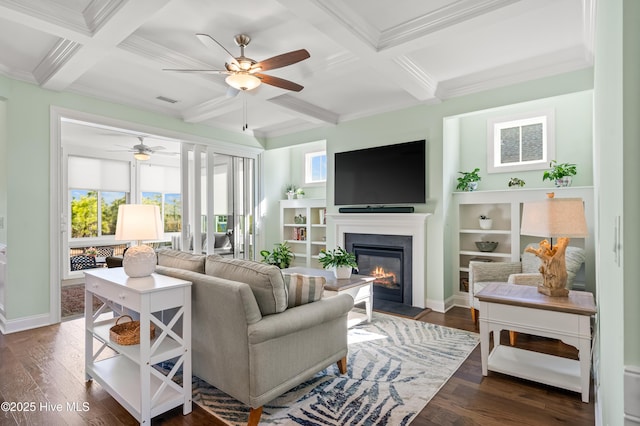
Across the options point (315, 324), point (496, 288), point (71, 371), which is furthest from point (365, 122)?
point (71, 371)

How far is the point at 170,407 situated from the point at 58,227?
301 cm

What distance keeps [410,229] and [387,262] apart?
62cm

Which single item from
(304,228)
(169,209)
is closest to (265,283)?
(304,228)

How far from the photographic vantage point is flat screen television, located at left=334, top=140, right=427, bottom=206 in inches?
177

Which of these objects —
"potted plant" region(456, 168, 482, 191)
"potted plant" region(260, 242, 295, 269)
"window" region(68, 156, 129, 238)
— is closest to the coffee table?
"potted plant" region(260, 242, 295, 269)

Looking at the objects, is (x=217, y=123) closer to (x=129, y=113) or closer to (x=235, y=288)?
(x=129, y=113)

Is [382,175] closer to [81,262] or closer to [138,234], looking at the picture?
[138,234]

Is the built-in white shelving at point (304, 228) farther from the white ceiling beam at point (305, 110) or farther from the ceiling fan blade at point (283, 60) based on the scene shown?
the ceiling fan blade at point (283, 60)

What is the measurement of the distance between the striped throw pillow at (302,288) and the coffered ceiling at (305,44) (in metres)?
1.85

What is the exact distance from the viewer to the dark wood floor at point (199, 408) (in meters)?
2.06

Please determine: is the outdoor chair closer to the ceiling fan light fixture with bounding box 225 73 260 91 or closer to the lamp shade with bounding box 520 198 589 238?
the ceiling fan light fixture with bounding box 225 73 260 91

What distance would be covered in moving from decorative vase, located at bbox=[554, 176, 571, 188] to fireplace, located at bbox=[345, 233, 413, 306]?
175 cm

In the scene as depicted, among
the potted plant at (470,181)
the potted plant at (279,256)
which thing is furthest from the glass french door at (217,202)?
the potted plant at (470,181)

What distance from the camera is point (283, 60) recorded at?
273cm
